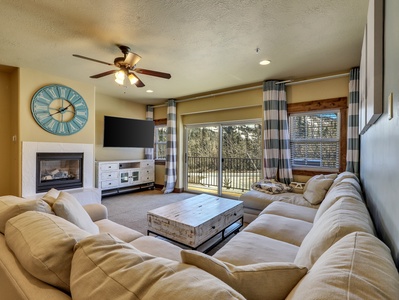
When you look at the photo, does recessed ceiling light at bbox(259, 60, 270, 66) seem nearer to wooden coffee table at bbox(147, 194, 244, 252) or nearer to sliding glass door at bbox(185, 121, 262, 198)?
sliding glass door at bbox(185, 121, 262, 198)

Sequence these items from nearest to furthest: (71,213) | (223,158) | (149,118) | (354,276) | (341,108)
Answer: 1. (354,276)
2. (71,213)
3. (341,108)
4. (223,158)
5. (149,118)

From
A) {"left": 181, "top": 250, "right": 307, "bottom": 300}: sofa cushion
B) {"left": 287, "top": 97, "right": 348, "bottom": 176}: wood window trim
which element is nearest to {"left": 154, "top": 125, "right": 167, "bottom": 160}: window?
{"left": 287, "top": 97, "right": 348, "bottom": 176}: wood window trim

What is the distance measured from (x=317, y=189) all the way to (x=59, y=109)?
15.2 feet

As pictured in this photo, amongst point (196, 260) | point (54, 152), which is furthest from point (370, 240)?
point (54, 152)

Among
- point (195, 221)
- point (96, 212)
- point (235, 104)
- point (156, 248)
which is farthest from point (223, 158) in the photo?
point (156, 248)

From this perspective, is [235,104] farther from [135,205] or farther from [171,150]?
[135,205]

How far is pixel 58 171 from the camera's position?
4.05m

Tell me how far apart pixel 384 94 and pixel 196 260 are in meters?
1.30

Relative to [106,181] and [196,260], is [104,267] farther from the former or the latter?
[106,181]

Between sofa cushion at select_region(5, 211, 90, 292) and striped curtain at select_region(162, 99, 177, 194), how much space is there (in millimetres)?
4348

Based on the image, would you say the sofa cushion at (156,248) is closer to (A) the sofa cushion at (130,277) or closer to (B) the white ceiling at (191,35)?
(A) the sofa cushion at (130,277)

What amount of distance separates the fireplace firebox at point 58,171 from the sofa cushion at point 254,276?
13.4ft

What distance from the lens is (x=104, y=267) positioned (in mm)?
686

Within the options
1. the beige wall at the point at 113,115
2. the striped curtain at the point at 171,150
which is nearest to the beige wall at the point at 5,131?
the beige wall at the point at 113,115
